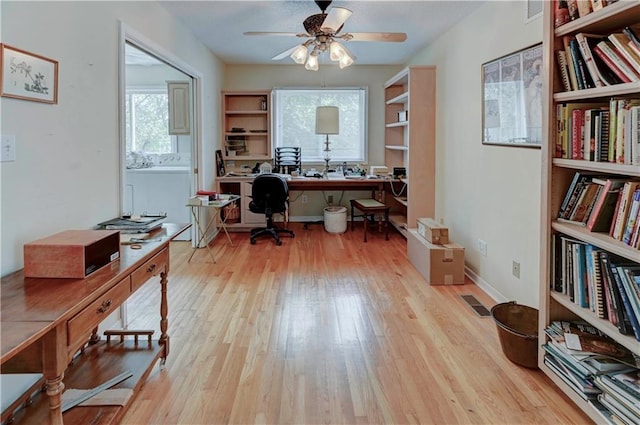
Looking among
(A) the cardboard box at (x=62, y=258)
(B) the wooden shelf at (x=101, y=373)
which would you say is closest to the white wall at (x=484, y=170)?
(B) the wooden shelf at (x=101, y=373)

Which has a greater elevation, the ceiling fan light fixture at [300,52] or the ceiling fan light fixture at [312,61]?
the ceiling fan light fixture at [300,52]

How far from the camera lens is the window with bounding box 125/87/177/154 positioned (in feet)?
21.1

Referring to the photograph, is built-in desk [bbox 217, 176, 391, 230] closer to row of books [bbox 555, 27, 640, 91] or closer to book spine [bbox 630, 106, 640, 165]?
row of books [bbox 555, 27, 640, 91]

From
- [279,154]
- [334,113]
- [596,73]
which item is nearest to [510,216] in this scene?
[596,73]

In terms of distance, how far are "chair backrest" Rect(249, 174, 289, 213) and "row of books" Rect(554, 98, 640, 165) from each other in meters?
3.61

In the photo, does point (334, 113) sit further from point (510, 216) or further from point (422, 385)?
point (422, 385)

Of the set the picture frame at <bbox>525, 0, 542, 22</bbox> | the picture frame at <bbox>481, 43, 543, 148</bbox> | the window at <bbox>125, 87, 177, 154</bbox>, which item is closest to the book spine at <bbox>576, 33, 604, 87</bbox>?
the picture frame at <bbox>481, 43, 543, 148</bbox>

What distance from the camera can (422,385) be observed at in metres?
2.29

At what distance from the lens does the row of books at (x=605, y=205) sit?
1.76m

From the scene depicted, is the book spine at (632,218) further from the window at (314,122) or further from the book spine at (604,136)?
the window at (314,122)

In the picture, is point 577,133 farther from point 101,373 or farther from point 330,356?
point 101,373

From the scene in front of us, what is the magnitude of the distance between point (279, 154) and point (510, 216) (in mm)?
3977

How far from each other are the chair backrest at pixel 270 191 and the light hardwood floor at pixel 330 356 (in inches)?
49.4

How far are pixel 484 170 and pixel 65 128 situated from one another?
121 inches
